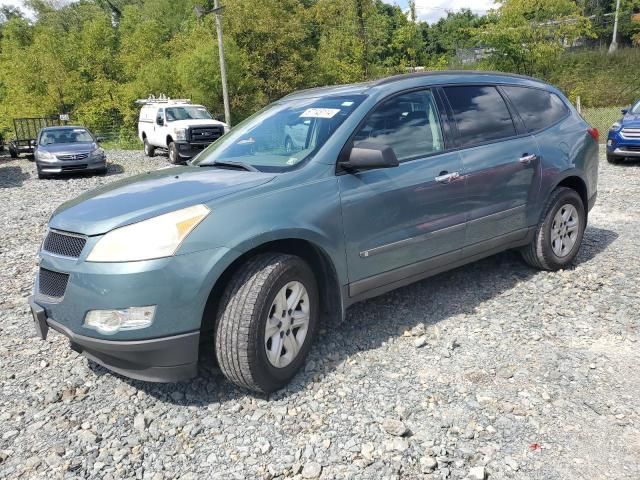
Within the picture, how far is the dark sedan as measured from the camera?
46.2 ft

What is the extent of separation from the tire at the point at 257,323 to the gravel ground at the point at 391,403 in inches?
7.9

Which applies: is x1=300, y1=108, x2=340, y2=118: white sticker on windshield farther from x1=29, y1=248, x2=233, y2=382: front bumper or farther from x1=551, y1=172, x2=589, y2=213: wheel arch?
x1=551, y1=172, x2=589, y2=213: wheel arch

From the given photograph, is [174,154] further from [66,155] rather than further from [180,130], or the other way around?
[66,155]

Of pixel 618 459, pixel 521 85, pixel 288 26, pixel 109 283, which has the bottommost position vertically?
pixel 618 459

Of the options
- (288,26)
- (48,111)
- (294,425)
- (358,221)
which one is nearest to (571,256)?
(358,221)

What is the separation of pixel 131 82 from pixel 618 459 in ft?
114

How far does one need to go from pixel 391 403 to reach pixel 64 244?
2.06m

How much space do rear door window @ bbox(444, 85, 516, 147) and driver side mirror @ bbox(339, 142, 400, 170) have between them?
1038 mm

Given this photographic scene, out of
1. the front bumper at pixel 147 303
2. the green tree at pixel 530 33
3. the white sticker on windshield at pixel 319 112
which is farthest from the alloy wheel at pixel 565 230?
the green tree at pixel 530 33

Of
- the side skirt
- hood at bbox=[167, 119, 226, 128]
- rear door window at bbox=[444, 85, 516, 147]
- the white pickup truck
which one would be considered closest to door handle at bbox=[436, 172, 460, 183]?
rear door window at bbox=[444, 85, 516, 147]

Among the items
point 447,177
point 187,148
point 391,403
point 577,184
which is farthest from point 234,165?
point 187,148

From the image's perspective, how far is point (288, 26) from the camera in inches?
1192

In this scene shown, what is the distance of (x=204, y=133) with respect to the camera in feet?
55.8

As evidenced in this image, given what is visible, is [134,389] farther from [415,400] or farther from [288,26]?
[288,26]
